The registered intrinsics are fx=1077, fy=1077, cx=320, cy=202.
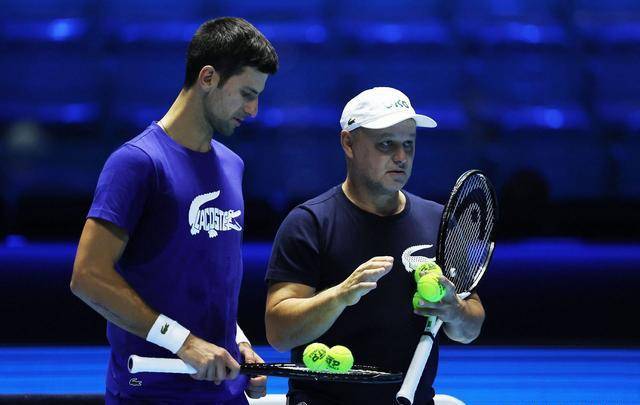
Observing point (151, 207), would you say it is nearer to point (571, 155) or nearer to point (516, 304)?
point (516, 304)

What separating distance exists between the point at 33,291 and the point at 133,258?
6.53 m

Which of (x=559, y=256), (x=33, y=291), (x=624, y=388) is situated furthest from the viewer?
(x=559, y=256)

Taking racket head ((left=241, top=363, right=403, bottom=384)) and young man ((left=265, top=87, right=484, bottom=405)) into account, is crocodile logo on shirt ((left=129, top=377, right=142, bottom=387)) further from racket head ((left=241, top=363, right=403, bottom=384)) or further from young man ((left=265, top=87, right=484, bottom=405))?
young man ((left=265, top=87, right=484, bottom=405))

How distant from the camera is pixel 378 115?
2666mm

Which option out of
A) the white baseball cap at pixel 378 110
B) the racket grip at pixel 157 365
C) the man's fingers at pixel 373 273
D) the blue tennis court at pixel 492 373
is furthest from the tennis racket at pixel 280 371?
the blue tennis court at pixel 492 373

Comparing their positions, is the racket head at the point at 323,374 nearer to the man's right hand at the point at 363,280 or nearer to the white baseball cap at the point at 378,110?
the man's right hand at the point at 363,280

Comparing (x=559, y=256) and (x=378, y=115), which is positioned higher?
(x=559, y=256)

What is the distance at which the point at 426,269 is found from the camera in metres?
2.52

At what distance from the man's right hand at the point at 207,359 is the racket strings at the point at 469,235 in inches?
25.2

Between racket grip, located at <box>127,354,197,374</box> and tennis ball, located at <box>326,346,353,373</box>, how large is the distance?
1.10ft

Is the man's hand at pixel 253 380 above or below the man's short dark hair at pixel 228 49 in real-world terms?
below

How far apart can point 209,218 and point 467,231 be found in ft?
2.50

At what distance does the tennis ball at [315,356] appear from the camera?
248 centimetres

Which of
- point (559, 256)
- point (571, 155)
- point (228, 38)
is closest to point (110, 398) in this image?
point (228, 38)
